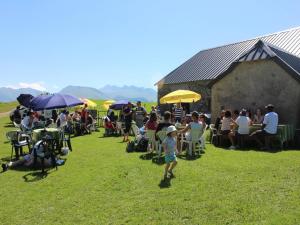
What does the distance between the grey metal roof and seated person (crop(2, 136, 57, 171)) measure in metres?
18.8

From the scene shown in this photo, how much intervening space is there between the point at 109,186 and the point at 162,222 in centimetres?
267

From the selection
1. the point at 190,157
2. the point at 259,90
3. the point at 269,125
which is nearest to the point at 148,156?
the point at 190,157

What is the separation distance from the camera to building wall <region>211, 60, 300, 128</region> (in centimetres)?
1427

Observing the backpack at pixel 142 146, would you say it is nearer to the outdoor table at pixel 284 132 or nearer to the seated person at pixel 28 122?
the outdoor table at pixel 284 132

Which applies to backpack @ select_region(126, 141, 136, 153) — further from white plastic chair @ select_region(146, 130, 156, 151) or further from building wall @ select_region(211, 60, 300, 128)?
building wall @ select_region(211, 60, 300, 128)

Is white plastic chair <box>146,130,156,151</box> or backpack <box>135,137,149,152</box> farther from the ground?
white plastic chair <box>146,130,156,151</box>

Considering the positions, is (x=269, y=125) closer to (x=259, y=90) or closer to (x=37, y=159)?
(x=259, y=90)

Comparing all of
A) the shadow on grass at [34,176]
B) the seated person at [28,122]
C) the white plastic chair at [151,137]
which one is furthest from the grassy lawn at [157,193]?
the seated person at [28,122]

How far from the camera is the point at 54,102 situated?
571 inches

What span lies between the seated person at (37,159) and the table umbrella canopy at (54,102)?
340cm

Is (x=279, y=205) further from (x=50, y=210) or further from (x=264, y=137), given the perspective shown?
(x=264, y=137)

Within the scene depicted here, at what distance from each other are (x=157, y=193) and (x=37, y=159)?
5548 mm

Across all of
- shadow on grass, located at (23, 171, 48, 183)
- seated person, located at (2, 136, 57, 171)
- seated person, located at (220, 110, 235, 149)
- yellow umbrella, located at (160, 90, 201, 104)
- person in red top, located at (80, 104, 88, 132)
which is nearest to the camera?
shadow on grass, located at (23, 171, 48, 183)

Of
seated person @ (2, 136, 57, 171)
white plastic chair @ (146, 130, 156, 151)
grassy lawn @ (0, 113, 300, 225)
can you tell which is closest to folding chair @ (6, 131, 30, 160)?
seated person @ (2, 136, 57, 171)
